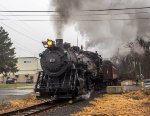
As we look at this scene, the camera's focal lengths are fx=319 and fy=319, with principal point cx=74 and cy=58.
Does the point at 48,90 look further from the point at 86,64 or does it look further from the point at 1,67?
the point at 1,67

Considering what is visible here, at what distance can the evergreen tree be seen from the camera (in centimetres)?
6669

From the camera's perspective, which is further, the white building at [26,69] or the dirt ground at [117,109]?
the white building at [26,69]

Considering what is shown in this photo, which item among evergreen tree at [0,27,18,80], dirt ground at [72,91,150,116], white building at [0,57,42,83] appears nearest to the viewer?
dirt ground at [72,91,150,116]

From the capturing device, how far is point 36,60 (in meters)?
90.8

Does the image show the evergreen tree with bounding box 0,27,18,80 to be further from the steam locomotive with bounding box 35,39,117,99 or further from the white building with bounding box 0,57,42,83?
the steam locomotive with bounding box 35,39,117,99

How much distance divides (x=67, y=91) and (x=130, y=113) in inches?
258

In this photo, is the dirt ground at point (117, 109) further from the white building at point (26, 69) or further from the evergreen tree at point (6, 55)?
the white building at point (26, 69)


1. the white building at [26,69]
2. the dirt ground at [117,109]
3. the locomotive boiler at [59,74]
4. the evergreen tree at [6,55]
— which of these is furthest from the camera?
the white building at [26,69]

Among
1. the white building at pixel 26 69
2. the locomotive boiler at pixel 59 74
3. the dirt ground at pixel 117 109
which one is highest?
the white building at pixel 26 69

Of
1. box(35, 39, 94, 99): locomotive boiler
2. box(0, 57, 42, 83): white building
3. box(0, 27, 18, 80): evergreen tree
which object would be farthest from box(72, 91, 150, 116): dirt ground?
box(0, 57, 42, 83): white building

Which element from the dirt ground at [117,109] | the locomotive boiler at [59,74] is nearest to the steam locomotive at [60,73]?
the locomotive boiler at [59,74]

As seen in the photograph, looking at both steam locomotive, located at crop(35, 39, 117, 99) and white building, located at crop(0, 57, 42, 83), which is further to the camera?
white building, located at crop(0, 57, 42, 83)

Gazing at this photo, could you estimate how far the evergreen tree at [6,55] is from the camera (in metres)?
66.7

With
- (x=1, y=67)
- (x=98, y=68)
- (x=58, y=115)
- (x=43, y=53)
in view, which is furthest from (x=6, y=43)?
(x=58, y=115)
